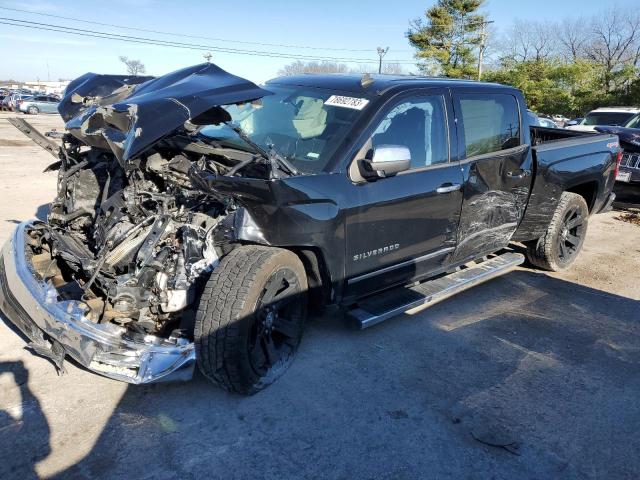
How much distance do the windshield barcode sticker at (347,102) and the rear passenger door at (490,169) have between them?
0.91m

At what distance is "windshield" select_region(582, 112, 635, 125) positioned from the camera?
472 inches

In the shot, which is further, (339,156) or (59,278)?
(59,278)

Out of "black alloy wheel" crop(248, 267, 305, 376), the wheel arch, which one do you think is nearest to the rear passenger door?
the wheel arch

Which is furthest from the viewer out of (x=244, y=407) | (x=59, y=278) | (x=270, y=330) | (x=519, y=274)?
(x=519, y=274)

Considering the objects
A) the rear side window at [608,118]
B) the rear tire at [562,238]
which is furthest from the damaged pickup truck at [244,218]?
the rear side window at [608,118]

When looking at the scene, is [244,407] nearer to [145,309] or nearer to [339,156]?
[145,309]

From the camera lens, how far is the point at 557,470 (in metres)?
2.68

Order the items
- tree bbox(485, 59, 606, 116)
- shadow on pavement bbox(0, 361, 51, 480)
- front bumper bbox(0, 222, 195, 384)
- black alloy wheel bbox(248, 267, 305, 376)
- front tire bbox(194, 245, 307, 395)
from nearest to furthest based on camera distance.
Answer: shadow on pavement bbox(0, 361, 51, 480) → front bumper bbox(0, 222, 195, 384) → front tire bbox(194, 245, 307, 395) → black alloy wheel bbox(248, 267, 305, 376) → tree bbox(485, 59, 606, 116)

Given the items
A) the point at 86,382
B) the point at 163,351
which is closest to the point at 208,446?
the point at 163,351

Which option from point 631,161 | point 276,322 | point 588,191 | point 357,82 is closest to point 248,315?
point 276,322

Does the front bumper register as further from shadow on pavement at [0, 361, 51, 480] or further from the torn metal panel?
the torn metal panel

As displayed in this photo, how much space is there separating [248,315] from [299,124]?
151cm

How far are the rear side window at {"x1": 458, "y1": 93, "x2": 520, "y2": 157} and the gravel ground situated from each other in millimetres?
1546

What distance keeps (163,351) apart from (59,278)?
1296 millimetres
